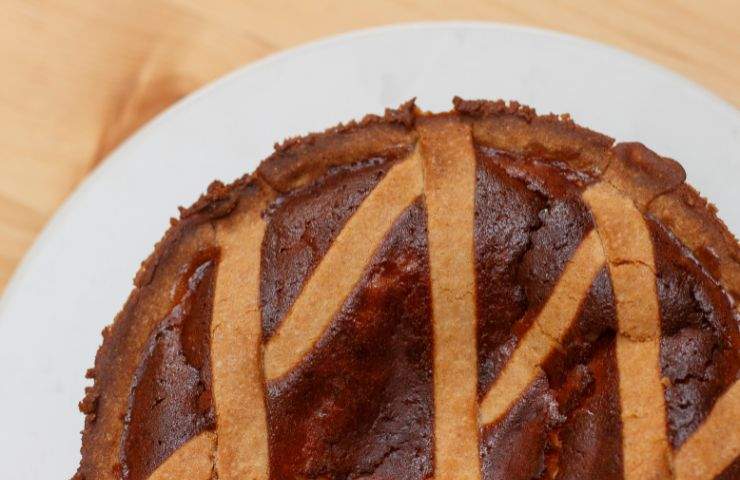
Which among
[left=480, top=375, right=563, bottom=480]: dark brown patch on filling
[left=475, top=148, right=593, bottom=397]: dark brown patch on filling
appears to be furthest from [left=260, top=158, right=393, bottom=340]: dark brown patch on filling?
[left=480, top=375, right=563, bottom=480]: dark brown patch on filling

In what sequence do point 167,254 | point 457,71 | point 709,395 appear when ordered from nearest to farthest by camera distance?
point 709,395 < point 167,254 < point 457,71

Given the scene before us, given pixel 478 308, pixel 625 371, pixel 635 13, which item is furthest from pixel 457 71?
pixel 625 371

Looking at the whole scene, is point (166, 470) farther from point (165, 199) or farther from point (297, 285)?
point (165, 199)

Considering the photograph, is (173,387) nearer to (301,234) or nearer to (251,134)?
(301,234)

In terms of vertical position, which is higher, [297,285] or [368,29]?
[368,29]

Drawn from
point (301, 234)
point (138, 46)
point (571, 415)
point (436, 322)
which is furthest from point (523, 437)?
point (138, 46)

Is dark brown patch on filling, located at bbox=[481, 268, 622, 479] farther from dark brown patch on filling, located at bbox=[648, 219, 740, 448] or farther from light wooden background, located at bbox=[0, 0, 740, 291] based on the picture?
light wooden background, located at bbox=[0, 0, 740, 291]

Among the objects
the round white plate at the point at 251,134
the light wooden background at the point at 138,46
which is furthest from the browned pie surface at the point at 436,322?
the light wooden background at the point at 138,46

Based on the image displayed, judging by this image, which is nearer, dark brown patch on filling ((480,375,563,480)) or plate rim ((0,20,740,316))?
dark brown patch on filling ((480,375,563,480))

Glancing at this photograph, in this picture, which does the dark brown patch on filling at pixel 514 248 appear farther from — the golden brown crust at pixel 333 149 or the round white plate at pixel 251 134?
the round white plate at pixel 251 134
